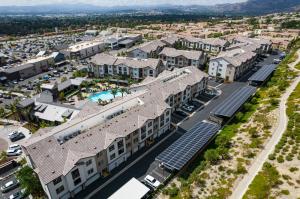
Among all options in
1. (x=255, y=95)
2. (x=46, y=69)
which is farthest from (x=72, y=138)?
(x=46, y=69)

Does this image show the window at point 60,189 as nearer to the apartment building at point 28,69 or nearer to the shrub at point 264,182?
the shrub at point 264,182

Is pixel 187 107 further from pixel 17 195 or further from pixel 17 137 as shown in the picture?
pixel 17 137

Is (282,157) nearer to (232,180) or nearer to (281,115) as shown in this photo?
(232,180)

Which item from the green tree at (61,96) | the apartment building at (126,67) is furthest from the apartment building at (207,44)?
the green tree at (61,96)

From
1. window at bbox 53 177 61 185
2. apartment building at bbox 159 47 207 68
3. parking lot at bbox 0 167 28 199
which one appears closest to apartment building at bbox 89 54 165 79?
apartment building at bbox 159 47 207 68

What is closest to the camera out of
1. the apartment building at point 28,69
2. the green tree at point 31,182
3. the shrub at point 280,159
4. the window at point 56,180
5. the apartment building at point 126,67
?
the window at point 56,180

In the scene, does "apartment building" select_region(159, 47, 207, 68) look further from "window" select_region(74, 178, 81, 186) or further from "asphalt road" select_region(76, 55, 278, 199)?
"window" select_region(74, 178, 81, 186)
